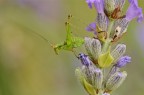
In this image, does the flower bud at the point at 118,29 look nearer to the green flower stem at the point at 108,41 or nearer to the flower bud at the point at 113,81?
the green flower stem at the point at 108,41

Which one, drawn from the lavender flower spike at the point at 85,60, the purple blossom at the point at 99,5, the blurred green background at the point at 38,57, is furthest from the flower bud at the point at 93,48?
the blurred green background at the point at 38,57

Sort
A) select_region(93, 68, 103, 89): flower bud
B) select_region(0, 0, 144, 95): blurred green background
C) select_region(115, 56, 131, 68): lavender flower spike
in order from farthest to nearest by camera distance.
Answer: select_region(0, 0, 144, 95): blurred green background → select_region(115, 56, 131, 68): lavender flower spike → select_region(93, 68, 103, 89): flower bud

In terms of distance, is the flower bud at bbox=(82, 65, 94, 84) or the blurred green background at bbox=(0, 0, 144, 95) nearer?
the flower bud at bbox=(82, 65, 94, 84)

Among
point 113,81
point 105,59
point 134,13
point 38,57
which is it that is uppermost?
point 134,13

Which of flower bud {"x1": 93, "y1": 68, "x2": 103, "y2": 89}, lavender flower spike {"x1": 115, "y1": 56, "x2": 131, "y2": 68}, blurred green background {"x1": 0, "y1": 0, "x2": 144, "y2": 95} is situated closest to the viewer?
flower bud {"x1": 93, "y1": 68, "x2": 103, "y2": 89}

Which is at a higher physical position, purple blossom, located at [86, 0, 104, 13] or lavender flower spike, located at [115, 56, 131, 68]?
purple blossom, located at [86, 0, 104, 13]

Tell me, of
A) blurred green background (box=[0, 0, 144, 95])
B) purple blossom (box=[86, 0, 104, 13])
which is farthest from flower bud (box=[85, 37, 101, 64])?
blurred green background (box=[0, 0, 144, 95])

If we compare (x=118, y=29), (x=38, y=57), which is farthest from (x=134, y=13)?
(x=38, y=57)

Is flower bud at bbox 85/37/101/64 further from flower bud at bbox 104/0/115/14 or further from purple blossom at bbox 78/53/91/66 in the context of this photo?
flower bud at bbox 104/0/115/14

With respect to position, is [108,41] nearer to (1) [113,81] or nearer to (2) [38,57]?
(1) [113,81]

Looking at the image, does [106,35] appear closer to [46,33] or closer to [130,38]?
[46,33]
